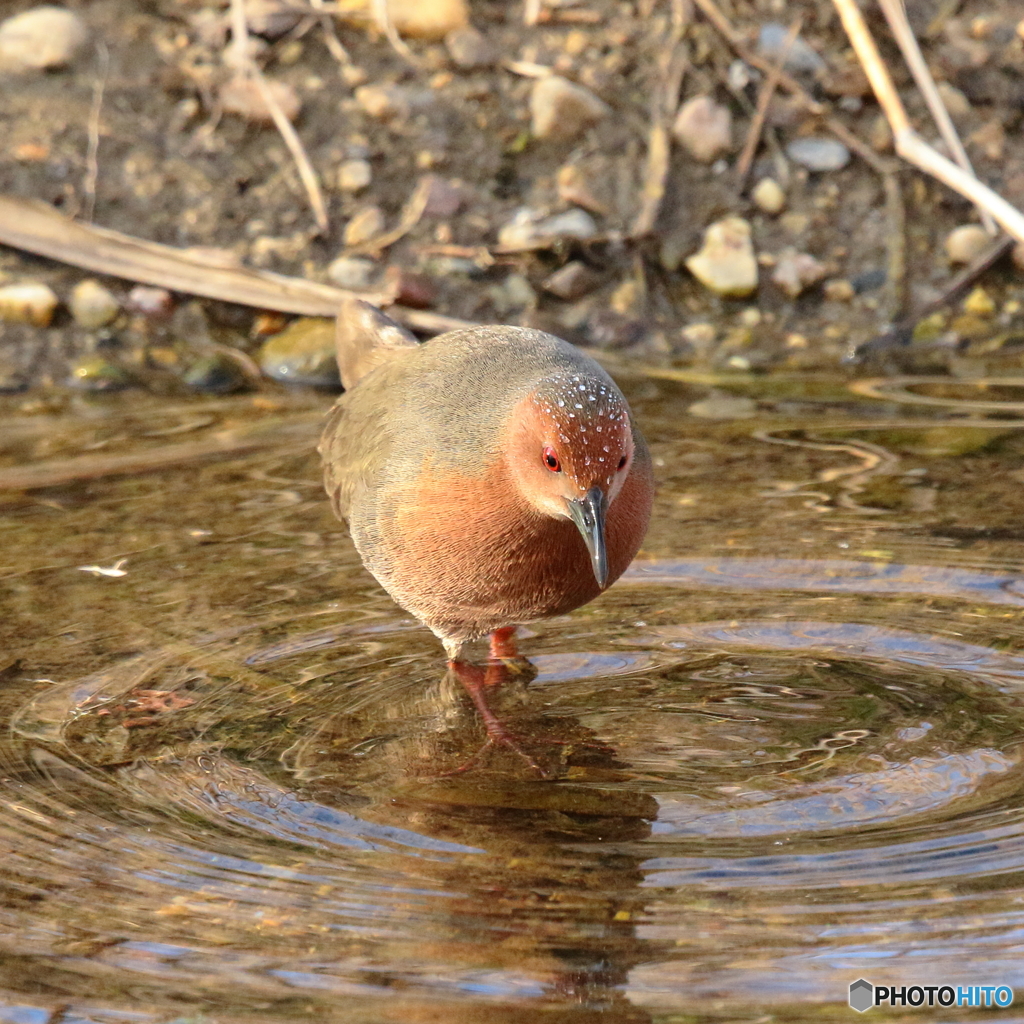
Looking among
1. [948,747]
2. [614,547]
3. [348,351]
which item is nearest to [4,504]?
[348,351]

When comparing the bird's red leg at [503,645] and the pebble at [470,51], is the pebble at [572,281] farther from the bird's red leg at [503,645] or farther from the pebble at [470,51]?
the bird's red leg at [503,645]

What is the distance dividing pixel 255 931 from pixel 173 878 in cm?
28

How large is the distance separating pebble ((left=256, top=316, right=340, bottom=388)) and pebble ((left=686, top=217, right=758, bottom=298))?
1809 millimetres

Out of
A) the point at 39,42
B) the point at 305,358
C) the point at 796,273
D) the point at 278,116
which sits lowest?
the point at 305,358

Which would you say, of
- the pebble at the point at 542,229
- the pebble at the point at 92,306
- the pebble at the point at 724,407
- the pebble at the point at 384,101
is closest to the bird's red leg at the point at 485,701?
the pebble at the point at 724,407

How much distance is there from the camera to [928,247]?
25.8 ft

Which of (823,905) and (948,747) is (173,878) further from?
(948,747)

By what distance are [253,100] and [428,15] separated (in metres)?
1.04

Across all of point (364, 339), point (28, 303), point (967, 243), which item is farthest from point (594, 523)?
point (967, 243)

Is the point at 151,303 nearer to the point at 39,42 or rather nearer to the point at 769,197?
the point at 39,42

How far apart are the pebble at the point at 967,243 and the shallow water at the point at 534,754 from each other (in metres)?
1.53

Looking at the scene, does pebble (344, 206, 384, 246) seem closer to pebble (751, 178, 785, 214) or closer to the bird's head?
pebble (751, 178, 785, 214)

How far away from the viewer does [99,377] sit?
7.23 m

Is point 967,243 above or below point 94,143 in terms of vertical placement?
below
